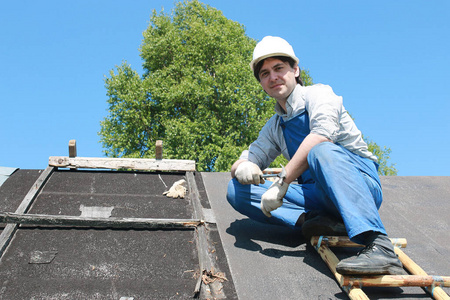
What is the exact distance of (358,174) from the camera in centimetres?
236

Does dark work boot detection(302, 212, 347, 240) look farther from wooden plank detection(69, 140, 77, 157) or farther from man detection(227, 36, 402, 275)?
wooden plank detection(69, 140, 77, 157)

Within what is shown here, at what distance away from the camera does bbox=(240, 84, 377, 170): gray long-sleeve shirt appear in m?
2.50

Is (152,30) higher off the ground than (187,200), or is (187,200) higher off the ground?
(152,30)

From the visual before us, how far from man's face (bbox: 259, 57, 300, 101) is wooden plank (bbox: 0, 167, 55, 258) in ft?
6.29

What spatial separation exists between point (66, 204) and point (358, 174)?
2202 mm

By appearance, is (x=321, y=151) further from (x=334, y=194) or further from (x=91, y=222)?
(x=91, y=222)

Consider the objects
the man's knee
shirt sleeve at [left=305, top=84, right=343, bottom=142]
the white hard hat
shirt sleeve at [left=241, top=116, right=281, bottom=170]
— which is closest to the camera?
the man's knee

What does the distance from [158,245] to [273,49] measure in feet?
4.79

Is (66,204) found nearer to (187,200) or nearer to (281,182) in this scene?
(187,200)

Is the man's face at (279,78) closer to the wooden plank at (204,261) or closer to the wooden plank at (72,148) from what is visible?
the wooden plank at (204,261)

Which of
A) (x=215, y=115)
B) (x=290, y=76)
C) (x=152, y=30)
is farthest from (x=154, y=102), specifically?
(x=290, y=76)

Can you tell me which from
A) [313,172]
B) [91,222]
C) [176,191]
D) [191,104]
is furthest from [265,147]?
[191,104]

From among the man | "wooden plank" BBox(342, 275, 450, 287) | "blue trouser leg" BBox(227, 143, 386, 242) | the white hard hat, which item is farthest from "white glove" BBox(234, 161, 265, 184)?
"wooden plank" BBox(342, 275, 450, 287)

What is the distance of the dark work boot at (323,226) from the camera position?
8.52ft
